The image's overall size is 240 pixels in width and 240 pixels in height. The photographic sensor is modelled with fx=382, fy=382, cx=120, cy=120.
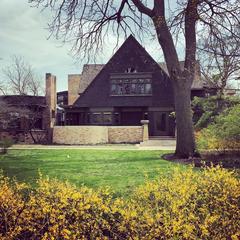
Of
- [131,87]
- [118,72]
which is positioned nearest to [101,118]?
[131,87]

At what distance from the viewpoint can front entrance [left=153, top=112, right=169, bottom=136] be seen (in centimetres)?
3822

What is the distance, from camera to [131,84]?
127 feet

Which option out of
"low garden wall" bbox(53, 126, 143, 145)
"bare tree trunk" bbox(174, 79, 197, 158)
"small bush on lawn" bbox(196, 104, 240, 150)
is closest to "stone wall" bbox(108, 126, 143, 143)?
"low garden wall" bbox(53, 126, 143, 145)

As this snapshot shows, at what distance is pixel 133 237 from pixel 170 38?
13270mm

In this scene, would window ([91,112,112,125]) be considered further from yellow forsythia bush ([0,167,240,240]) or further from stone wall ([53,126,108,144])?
yellow forsythia bush ([0,167,240,240])

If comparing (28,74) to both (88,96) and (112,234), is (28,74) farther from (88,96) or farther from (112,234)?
(112,234)

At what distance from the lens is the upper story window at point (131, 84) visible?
1506 inches

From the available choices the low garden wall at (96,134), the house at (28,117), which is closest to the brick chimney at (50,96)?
the house at (28,117)

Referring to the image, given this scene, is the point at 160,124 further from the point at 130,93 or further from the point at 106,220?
the point at 106,220

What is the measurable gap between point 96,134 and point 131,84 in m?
9.19

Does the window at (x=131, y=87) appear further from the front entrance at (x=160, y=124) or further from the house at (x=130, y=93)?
the front entrance at (x=160, y=124)

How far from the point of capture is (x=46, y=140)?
3369 centimetres

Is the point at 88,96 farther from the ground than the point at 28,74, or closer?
closer

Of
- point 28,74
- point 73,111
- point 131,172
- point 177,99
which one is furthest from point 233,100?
point 28,74
